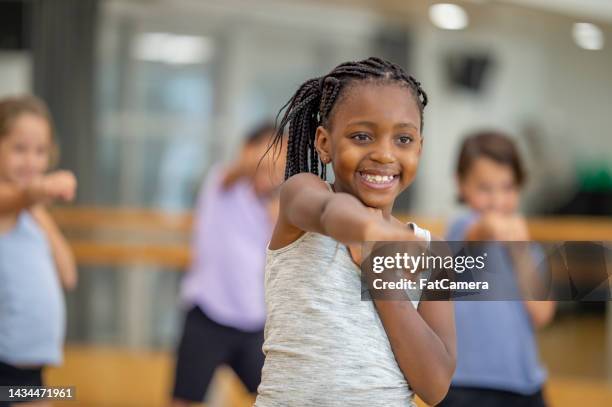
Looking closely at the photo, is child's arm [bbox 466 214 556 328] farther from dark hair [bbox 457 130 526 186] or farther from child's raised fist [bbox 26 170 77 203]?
child's raised fist [bbox 26 170 77 203]

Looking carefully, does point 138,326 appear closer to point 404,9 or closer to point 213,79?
point 213,79

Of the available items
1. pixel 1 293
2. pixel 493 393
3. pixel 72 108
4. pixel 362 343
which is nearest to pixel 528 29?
pixel 72 108

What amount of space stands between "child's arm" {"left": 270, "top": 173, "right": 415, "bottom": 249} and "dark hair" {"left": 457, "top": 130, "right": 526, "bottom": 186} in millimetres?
1551

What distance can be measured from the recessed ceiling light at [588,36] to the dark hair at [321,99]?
557 cm

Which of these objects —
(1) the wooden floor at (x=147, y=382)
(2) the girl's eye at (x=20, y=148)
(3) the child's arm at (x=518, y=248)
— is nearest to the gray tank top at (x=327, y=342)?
(3) the child's arm at (x=518, y=248)

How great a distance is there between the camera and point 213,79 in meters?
6.62

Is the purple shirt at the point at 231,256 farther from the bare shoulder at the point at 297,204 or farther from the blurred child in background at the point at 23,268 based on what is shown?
the bare shoulder at the point at 297,204

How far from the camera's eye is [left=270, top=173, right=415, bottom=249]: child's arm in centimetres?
140

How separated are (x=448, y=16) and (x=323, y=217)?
5374 mm

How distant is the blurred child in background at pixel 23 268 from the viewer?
283 cm

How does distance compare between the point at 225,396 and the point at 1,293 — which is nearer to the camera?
the point at 1,293

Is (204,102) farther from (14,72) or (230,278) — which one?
(230,278)

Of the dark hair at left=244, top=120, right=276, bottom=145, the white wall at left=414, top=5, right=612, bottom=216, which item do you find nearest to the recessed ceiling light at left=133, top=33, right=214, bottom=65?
the white wall at left=414, top=5, right=612, bottom=216

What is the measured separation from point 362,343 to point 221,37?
5.06m
